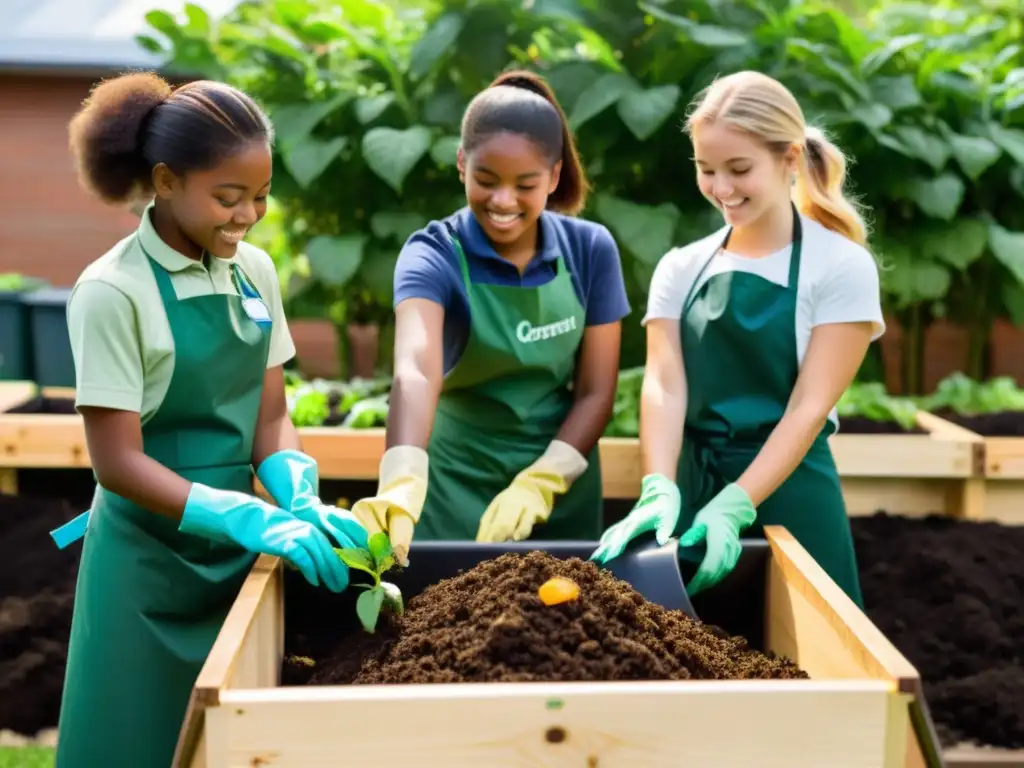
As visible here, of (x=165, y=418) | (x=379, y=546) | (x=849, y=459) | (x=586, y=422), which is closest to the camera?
(x=379, y=546)

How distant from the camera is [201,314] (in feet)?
5.26

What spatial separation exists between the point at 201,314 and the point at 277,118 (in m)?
2.66

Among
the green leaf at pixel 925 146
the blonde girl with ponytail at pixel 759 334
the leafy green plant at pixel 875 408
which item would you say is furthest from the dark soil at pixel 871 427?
the blonde girl with ponytail at pixel 759 334

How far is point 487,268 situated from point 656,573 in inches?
27.5

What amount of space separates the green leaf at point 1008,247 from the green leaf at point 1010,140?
0.87ft

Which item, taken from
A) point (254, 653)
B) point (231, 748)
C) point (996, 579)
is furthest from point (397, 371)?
point (996, 579)

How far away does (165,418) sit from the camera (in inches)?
63.4

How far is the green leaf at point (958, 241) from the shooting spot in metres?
4.07

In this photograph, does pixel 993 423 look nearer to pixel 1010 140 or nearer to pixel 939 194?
pixel 939 194

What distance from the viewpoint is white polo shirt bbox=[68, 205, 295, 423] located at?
149 centimetres

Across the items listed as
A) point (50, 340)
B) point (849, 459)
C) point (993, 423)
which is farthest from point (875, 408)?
point (50, 340)

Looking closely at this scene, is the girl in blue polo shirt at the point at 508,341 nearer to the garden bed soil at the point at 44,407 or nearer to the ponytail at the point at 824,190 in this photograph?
the ponytail at the point at 824,190

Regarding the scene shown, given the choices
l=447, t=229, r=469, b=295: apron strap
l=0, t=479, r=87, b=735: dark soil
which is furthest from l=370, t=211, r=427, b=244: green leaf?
l=447, t=229, r=469, b=295: apron strap

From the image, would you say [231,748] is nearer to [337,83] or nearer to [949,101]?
[337,83]
